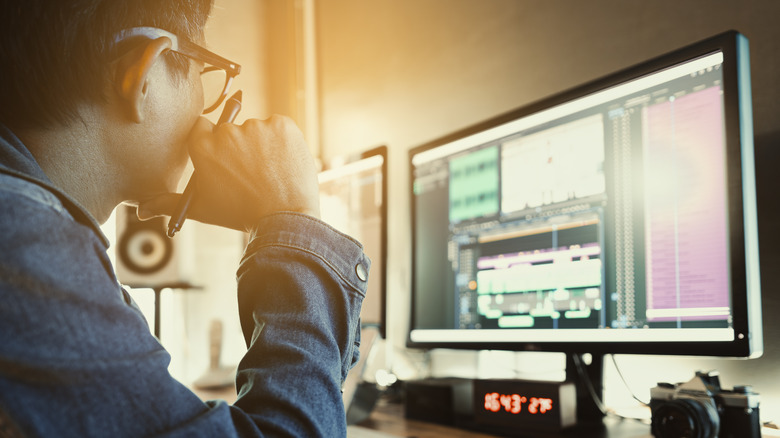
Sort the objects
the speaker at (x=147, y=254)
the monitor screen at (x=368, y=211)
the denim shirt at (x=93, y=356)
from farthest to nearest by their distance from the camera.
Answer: the speaker at (x=147, y=254), the monitor screen at (x=368, y=211), the denim shirt at (x=93, y=356)

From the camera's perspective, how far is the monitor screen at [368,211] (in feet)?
4.42

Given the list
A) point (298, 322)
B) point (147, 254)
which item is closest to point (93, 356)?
point (298, 322)

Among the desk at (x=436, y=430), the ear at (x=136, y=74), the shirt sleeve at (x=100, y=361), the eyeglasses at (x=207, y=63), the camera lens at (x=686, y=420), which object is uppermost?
the eyeglasses at (x=207, y=63)

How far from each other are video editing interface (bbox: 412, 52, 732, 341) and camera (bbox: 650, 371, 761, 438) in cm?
7

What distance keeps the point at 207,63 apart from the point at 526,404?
67cm

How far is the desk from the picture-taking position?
34.2 inches

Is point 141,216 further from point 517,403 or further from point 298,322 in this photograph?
point 517,403

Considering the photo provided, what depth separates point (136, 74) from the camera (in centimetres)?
54

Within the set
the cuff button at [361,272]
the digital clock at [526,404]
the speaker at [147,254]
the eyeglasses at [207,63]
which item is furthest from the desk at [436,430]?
the speaker at [147,254]

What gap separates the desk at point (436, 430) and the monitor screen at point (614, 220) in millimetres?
126

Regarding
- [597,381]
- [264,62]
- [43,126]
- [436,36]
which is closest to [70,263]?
[43,126]

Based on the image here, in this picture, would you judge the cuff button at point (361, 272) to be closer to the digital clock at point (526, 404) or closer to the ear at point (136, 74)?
the ear at point (136, 74)

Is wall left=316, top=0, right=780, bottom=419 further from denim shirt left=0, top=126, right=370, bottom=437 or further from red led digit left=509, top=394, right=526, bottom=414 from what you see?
denim shirt left=0, top=126, right=370, bottom=437

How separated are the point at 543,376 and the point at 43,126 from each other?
3.35ft
